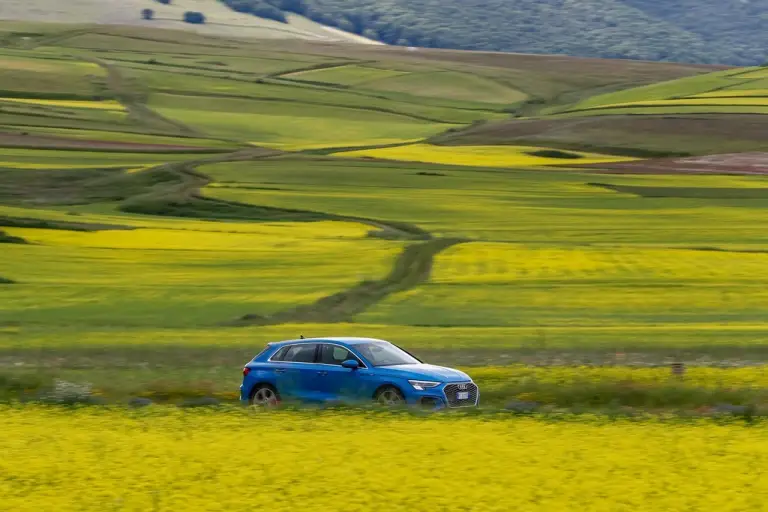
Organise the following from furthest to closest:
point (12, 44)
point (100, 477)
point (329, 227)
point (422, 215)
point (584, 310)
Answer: point (12, 44) < point (422, 215) < point (329, 227) < point (584, 310) < point (100, 477)

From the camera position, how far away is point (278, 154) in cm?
Result: 11675

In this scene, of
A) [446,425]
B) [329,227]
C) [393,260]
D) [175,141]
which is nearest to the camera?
[446,425]

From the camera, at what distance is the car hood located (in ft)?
73.5

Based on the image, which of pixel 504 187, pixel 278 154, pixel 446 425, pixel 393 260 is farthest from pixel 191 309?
pixel 278 154

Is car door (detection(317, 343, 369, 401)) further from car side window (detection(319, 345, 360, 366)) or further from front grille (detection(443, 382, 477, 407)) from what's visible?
→ front grille (detection(443, 382, 477, 407))

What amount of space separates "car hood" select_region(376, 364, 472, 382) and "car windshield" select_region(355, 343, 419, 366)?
1.27 feet

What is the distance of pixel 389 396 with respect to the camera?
22.5m

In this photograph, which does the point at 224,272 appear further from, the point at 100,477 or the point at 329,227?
the point at 100,477

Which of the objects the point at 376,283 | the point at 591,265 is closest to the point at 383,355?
the point at 376,283

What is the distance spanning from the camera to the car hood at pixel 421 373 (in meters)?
22.4

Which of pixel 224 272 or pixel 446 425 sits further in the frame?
pixel 224 272

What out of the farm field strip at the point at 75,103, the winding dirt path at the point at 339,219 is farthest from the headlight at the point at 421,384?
the farm field strip at the point at 75,103

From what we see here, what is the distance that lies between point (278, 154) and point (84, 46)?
89.2 m

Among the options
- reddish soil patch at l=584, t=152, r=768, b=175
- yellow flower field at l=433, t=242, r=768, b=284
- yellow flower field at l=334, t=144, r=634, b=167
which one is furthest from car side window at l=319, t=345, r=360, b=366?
yellow flower field at l=334, t=144, r=634, b=167
